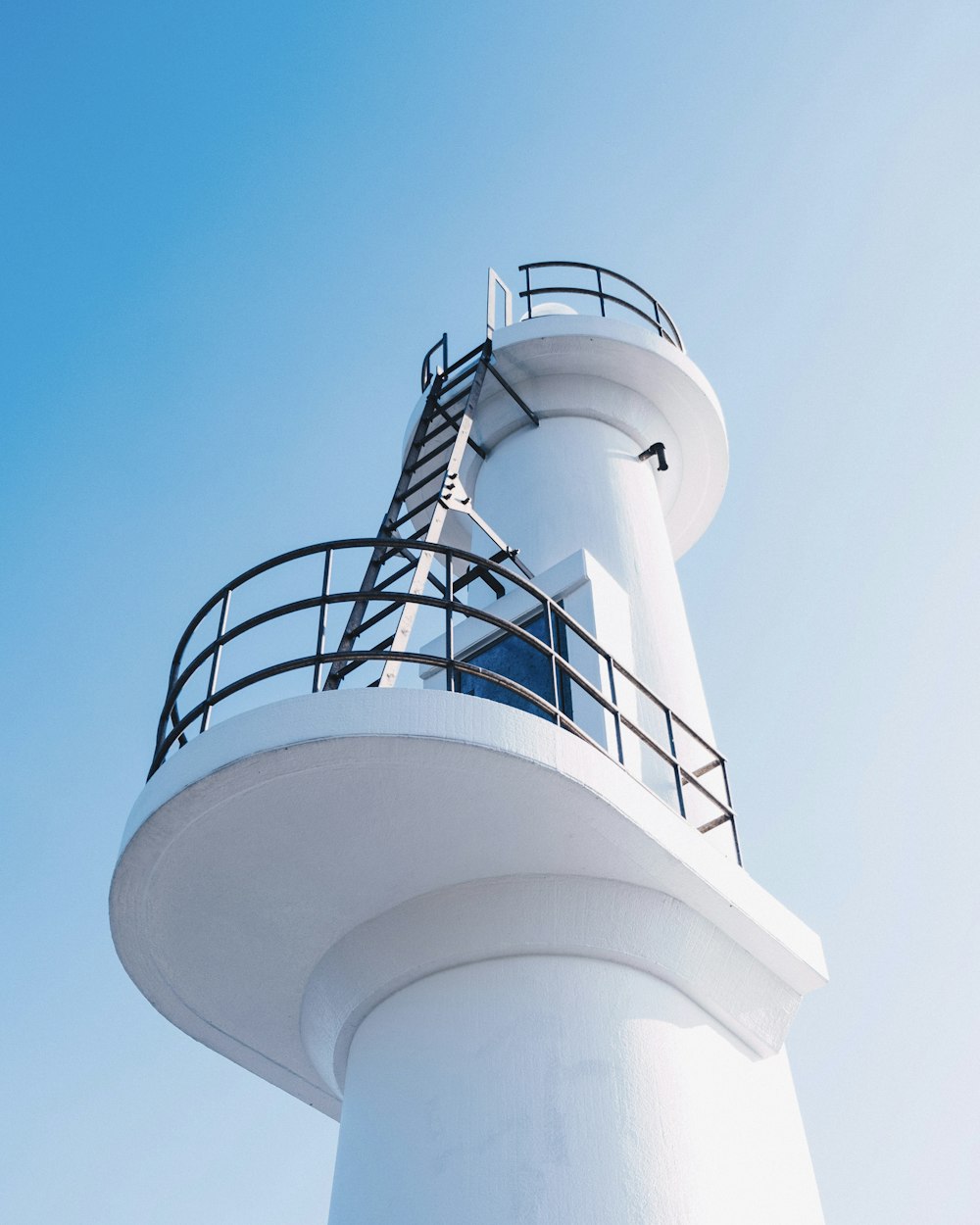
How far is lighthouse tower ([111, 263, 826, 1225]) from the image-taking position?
21.3 feet

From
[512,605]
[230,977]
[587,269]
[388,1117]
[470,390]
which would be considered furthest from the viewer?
[587,269]

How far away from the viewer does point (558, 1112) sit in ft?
21.6

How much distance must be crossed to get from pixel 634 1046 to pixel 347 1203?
1.91m

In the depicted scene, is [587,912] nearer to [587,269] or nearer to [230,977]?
[230,977]

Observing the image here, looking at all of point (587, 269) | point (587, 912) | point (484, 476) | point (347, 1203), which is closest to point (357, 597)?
point (587, 912)

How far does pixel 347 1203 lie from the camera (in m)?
6.84

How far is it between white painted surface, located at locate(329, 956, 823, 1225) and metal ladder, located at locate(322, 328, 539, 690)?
7.56 feet

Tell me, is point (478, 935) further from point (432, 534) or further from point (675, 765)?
point (432, 534)

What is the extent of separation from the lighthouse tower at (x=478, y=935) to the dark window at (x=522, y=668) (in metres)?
0.04

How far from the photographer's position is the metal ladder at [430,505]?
882 centimetres

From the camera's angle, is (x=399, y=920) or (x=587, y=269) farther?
(x=587, y=269)

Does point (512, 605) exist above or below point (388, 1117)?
above

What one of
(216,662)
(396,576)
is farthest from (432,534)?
(216,662)

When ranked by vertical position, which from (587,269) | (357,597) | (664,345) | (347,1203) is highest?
(587,269)
